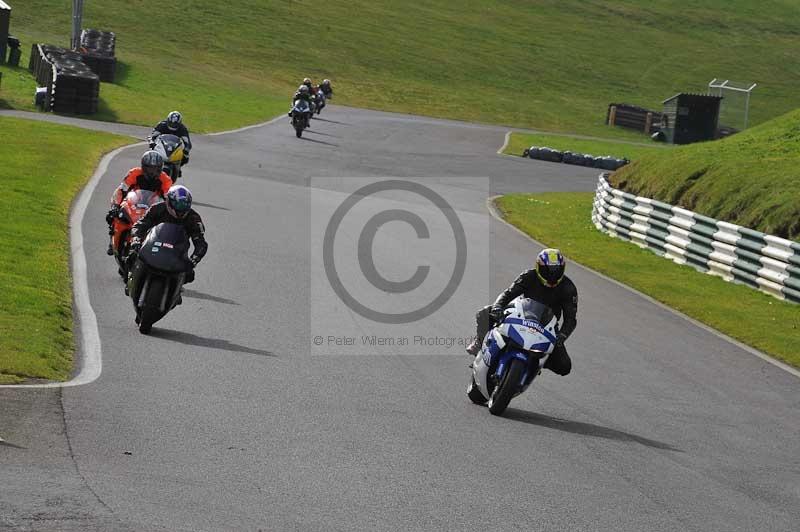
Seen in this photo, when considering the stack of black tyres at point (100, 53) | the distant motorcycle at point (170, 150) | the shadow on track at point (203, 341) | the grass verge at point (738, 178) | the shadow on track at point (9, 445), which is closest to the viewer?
the shadow on track at point (9, 445)

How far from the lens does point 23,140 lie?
33.0 meters

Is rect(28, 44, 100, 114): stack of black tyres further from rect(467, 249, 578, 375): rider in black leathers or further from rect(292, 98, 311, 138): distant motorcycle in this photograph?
rect(467, 249, 578, 375): rider in black leathers

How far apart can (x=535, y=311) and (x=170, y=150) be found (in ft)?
38.3

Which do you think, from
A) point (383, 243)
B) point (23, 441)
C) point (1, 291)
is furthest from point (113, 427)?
point (383, 243)

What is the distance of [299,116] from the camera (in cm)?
4575

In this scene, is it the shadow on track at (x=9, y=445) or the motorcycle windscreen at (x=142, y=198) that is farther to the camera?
the motorcycle windscreen at (x=142, y=198)

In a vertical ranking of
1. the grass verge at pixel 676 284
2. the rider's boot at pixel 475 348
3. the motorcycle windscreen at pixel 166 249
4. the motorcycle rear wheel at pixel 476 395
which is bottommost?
the grass verge at pixel 676 284

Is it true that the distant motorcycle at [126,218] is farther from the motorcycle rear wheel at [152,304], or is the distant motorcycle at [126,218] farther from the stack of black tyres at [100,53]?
the stack of black tyres at [100,53]

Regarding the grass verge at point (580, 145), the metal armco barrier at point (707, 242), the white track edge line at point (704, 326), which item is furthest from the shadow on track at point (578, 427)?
the grass verge at point (580, 145)

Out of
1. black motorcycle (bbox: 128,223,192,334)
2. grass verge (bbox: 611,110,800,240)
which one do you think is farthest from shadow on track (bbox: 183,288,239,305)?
grass verge (bbox: 611,110,800,240)

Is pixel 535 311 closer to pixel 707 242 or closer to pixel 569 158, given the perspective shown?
pixel 707 242

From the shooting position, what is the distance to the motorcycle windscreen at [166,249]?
13.6m

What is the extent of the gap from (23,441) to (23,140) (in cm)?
2535

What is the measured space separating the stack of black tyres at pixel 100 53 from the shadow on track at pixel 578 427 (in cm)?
4515
